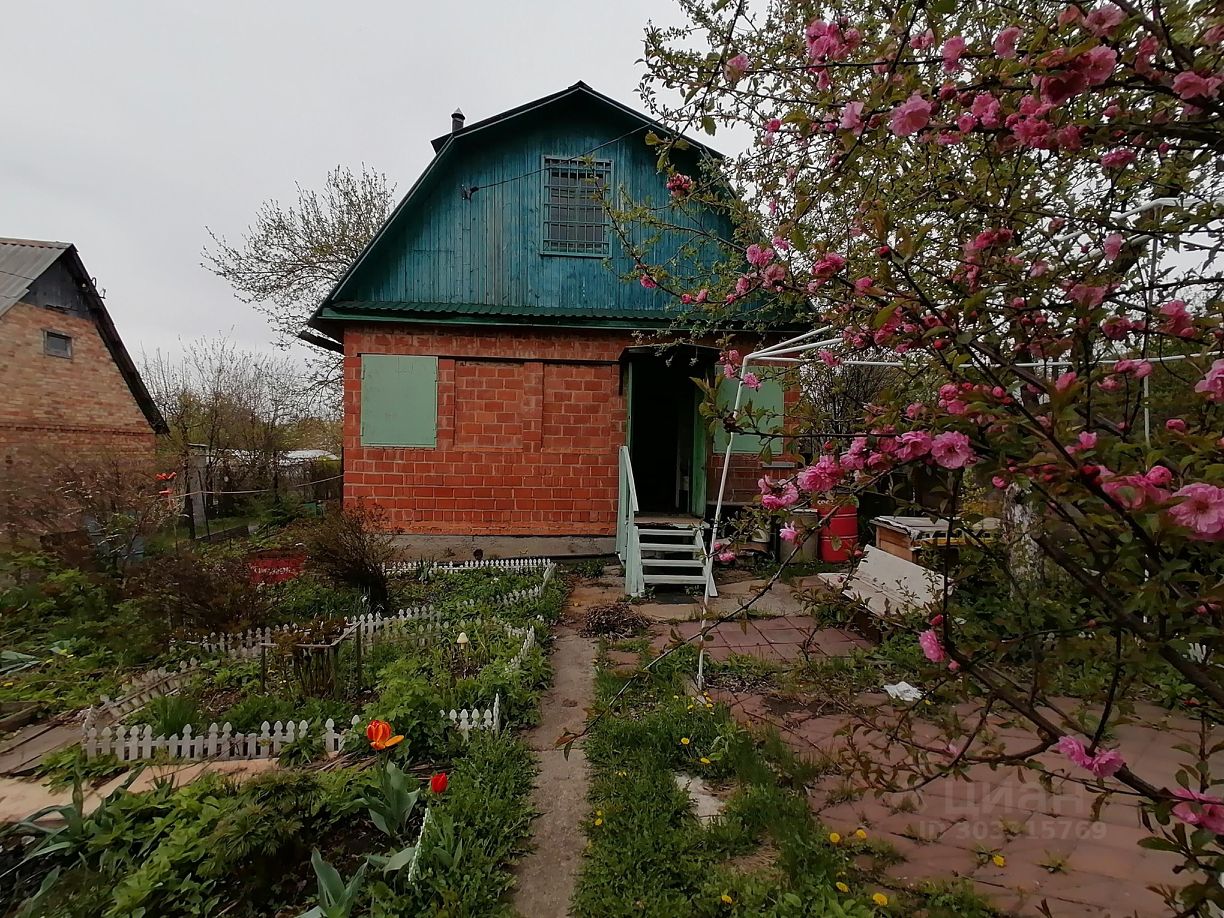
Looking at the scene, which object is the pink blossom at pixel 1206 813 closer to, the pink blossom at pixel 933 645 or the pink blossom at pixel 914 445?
the pink blossom at pixel 933 645

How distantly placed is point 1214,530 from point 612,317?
7225 millimetres

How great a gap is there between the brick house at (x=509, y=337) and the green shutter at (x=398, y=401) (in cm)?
2

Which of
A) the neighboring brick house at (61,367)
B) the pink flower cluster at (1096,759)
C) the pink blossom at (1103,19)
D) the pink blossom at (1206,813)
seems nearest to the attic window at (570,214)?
the pink blossom at (1103,19)

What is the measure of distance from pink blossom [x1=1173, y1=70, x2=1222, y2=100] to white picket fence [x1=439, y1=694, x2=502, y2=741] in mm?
3726

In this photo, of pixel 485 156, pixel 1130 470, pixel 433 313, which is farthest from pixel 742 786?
pixel 485 156

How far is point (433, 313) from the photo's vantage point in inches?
289

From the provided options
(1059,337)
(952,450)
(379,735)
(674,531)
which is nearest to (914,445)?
(952,450)

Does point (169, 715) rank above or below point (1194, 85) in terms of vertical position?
below

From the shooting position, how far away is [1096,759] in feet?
3.76

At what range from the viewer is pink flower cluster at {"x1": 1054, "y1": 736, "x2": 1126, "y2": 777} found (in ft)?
3.68

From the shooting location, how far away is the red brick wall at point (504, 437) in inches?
295

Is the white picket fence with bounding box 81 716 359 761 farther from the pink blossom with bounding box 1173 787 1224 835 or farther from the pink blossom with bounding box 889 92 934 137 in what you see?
the pink blossom with bounding box 889 92 934 137

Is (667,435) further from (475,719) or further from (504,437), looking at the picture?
(475,719)

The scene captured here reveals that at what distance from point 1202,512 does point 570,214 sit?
8406 mm
